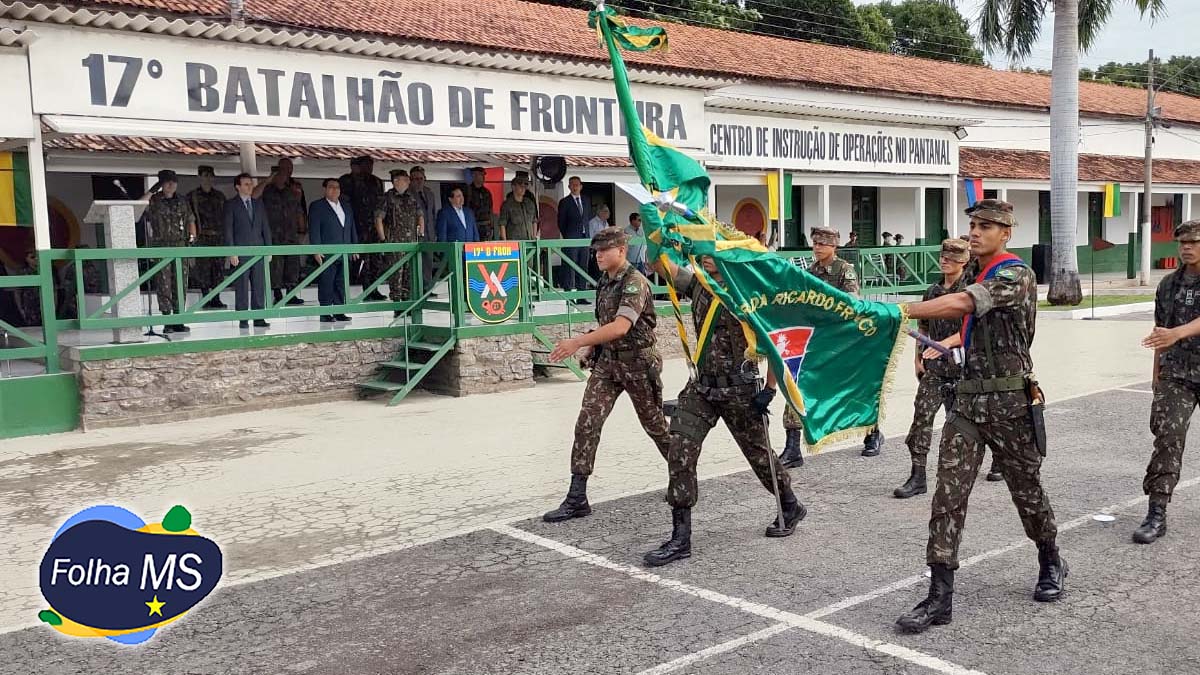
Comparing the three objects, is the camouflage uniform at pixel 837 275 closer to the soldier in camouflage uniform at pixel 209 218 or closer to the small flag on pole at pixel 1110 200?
the soldier in camouflage uniform at pixel 209 218

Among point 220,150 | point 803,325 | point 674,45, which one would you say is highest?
point 674,45

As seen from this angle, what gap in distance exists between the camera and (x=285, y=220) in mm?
12539

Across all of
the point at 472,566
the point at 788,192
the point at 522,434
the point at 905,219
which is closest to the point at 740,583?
the point at 472,566

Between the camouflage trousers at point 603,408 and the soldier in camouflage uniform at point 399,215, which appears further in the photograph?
the soldier in camouflage uniform at point 399,215

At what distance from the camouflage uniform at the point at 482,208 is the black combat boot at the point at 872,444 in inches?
295

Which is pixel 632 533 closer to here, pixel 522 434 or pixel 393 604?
pixel 393 604

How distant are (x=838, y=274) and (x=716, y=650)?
12.6 feet

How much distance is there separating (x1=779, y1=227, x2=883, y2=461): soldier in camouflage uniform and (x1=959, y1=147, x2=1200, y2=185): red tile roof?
19.8 m

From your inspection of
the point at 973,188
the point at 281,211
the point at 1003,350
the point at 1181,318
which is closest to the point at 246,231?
the point at 281,211

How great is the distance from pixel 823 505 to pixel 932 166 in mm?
16932

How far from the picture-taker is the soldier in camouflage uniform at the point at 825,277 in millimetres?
7383

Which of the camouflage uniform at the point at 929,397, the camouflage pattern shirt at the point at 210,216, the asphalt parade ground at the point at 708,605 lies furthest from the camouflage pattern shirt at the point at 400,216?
the camouflage uniform at the point at 929,397

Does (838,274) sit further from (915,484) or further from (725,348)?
(725,348)

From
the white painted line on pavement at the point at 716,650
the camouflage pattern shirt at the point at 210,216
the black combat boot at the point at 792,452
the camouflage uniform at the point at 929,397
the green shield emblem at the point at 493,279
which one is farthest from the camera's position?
the camouflage pattern shirt at the point at 210,216
